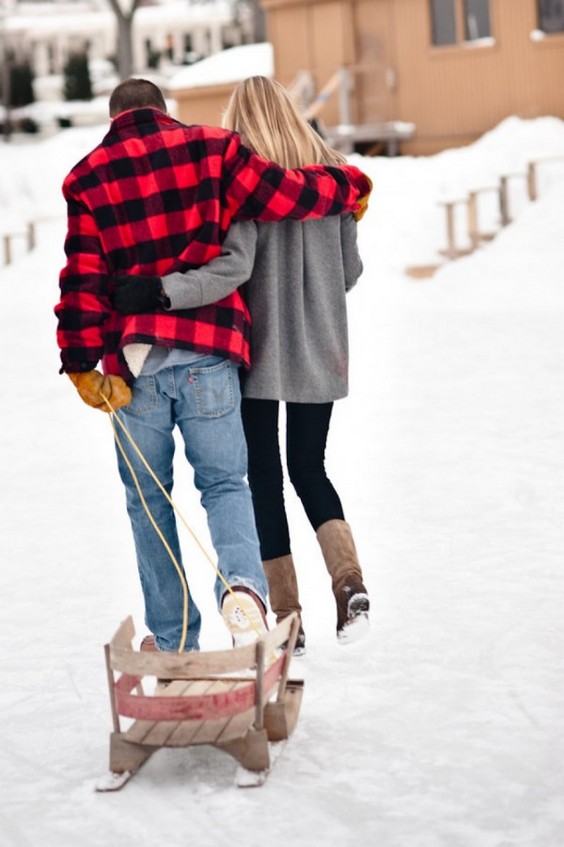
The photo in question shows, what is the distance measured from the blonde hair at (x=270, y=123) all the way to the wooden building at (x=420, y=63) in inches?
695

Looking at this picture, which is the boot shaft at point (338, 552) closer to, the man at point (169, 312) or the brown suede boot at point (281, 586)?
the brown suede boot at point (281, 586)

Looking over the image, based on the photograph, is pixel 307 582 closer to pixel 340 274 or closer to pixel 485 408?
pixel 340 274

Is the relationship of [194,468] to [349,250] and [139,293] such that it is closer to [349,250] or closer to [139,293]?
[139,293]

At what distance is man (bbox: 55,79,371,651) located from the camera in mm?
3707

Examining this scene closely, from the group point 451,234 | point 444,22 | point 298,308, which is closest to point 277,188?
point 298,308

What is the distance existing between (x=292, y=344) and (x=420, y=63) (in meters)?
18.8

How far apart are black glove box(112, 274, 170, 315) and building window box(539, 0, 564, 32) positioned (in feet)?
61.6

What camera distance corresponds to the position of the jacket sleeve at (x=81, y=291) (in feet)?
12.2

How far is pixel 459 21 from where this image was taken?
2189cm

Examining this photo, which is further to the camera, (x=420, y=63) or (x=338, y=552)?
(x=420, y=63)

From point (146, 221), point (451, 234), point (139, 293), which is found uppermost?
point (146, 221)

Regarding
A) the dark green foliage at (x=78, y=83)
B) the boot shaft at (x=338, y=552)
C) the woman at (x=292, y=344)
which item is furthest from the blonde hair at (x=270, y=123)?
the dark green foliage at (x=78, y=83)

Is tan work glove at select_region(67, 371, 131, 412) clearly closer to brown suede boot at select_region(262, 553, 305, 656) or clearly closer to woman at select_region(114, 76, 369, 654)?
woman at select_region(114, 76, 369, 654)

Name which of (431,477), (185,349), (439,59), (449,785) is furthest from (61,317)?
(439,59)
